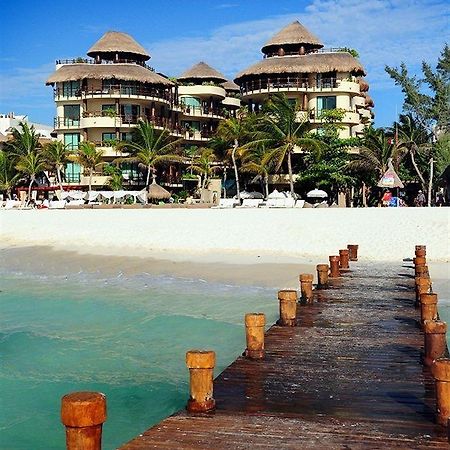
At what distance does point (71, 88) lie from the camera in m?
57.9

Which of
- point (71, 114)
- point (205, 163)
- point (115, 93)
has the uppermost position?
point (115, 93)

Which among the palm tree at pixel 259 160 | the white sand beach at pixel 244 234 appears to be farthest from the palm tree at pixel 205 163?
the white sand beach at pixel 244 234

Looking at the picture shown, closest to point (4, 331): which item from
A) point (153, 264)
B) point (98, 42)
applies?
point (153, 264)

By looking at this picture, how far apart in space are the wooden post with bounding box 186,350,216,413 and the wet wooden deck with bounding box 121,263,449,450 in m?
0.13

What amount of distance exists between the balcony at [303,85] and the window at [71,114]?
15.2 m

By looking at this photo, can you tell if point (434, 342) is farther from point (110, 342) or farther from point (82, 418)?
point (110, 342)

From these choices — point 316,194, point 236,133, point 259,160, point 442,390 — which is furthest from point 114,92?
point 442,390

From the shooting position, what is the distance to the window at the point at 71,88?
5759 centimetres

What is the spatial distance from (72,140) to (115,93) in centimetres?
613

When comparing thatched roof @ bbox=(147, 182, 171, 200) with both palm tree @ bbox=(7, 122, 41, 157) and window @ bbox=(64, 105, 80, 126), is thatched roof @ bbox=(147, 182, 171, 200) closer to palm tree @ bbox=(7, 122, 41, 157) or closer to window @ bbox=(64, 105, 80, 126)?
window @ bbox=(64, 105, 80, 126)

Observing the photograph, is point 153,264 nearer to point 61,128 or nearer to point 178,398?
point 178,398

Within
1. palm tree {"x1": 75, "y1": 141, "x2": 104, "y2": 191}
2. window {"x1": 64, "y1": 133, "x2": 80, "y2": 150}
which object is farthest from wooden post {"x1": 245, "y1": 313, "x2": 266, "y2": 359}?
window {"x1": 64, "y1": 133, "x2": 80, "y2": 150}

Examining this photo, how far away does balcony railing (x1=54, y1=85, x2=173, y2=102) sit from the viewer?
2205 inches

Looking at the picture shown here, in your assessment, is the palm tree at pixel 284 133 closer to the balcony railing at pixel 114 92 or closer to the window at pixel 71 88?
the balcony railing at pixel 114 92
